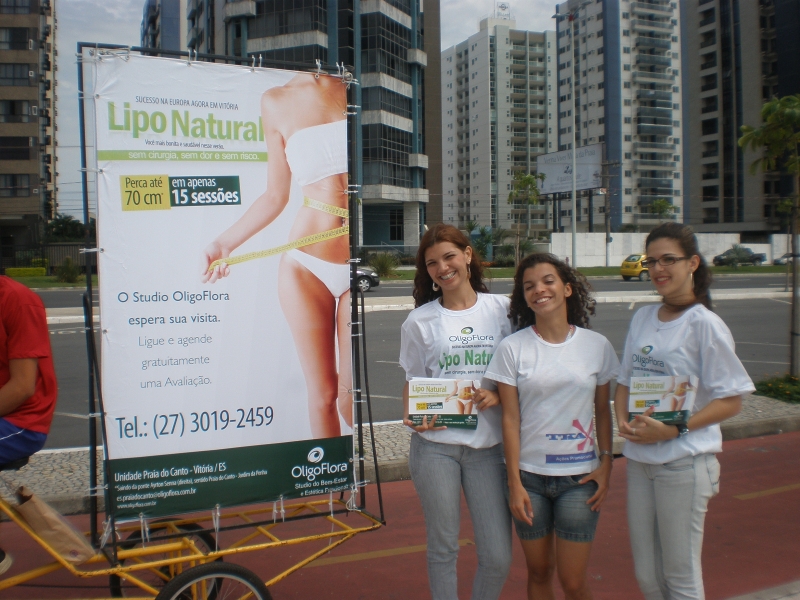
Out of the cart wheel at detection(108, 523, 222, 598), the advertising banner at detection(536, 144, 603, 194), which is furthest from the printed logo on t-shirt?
the advertising banner at detection(536, 144, 603, 194)

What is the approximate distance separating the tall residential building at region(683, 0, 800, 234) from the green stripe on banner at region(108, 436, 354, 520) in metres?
82.2

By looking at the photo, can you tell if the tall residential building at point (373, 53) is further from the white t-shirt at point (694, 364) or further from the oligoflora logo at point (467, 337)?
the white t-shirt at point (694, 364)

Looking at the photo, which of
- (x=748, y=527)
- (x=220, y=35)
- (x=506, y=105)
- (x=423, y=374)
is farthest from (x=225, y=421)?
(x=506, y=105)

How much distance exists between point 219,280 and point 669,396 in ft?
6.21

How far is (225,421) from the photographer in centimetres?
299

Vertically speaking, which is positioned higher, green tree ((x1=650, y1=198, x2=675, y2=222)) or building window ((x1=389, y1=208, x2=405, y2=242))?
green tree ((x1=650, y1=198, x2=675, y2=222))

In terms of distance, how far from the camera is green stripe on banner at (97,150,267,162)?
2.78 meters

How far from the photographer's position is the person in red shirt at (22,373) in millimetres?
A: 2912

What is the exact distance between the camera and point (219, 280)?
2.93m

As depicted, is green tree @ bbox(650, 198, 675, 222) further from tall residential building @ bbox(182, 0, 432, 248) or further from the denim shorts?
the denim shorts

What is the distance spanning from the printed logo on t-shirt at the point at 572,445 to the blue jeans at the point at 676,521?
0.80ft

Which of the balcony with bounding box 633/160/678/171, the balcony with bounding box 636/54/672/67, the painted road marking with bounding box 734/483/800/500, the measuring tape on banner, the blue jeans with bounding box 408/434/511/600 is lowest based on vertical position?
the painted road marking with bounding box 734/483/800/500

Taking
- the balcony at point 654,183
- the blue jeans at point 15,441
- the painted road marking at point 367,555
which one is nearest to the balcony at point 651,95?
the balcony at point 654,183

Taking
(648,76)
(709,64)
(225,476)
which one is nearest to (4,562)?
(225,476)
